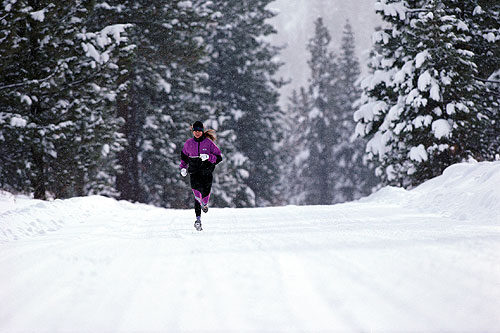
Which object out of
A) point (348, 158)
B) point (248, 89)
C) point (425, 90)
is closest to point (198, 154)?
point (425, 90)

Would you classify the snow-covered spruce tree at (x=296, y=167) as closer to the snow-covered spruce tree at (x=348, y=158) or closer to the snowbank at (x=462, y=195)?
the snow-covered spruce tree at (x=348, y=158)

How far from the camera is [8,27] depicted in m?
11.7

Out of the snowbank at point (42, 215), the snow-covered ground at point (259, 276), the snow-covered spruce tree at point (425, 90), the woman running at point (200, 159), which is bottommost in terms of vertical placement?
the snow-covered ground at point (259, 276)

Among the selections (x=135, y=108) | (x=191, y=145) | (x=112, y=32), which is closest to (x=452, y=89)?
(x=191, y=145)

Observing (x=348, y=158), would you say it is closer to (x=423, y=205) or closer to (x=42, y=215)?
(x=423, y=205)

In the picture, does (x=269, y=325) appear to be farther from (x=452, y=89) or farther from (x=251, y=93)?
(x=251, y=93)

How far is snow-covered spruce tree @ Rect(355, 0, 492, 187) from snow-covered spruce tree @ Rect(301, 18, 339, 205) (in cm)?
3224

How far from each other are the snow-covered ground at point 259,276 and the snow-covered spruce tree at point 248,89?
921 inches

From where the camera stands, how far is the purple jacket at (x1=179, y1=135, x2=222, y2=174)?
8617 mm

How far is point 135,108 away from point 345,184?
106ft

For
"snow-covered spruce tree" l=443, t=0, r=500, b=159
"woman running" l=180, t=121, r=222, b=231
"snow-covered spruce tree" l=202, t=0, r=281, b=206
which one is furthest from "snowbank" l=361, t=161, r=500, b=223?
"snow-covered spruce tree" l=202, t=0, r=281, b=206

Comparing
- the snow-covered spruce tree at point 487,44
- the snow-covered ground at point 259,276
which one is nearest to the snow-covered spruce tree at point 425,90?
the snow-covered spruce tree at point 487,44

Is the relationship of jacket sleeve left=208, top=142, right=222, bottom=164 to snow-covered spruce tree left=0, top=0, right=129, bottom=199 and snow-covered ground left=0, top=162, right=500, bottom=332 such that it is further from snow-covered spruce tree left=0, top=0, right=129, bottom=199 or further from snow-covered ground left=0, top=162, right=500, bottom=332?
snow-covered spruce tree left=0, top=0, right=129, bottom=199

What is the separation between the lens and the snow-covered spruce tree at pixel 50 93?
12.8 meters
